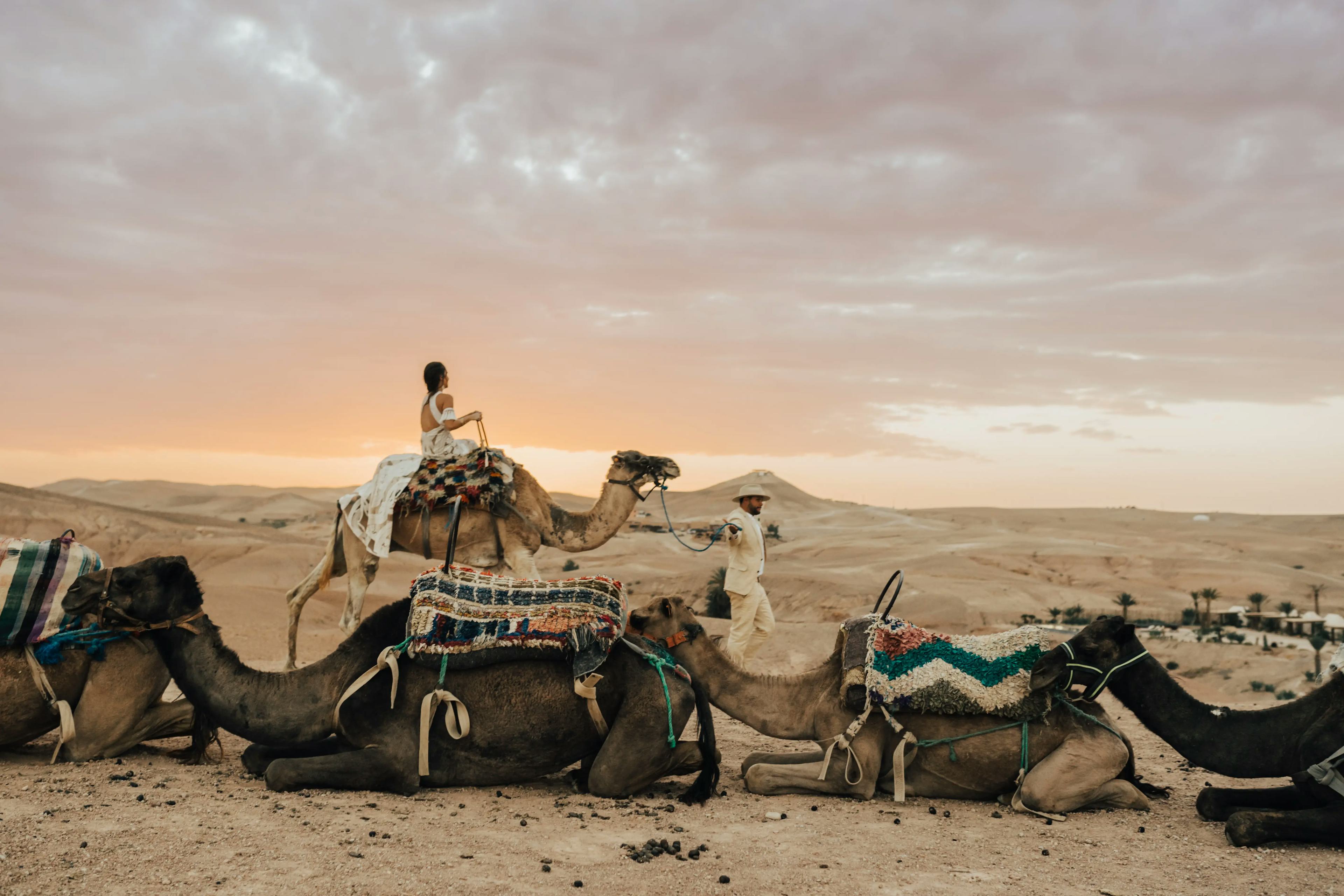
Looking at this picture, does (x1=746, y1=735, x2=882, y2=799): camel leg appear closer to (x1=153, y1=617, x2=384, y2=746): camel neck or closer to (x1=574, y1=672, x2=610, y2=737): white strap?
(x1=574, y1=672, x2=610, y2=737): white strap

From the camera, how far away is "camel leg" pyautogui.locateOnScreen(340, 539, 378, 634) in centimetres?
1039

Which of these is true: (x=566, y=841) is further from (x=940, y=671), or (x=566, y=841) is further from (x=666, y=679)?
(x=940, y=671)

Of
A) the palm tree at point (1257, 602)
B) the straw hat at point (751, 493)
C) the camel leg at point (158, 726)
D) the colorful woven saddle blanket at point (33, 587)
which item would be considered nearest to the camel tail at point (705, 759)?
the camel leg at point (158, 726)

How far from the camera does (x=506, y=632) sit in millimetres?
6855

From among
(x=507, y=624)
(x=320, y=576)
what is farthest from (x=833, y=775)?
(x=320, y=576)

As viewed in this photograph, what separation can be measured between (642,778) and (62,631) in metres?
4.25

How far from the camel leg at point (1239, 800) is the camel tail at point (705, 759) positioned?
11.0 ft

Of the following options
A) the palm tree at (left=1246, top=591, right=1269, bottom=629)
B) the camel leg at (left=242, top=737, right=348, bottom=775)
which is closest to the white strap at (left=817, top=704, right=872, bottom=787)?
the camel leg at (left=242, top=737, right=348, bottom=775)

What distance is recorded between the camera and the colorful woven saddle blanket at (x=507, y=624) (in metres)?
→ 6.77

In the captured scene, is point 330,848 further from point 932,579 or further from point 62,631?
point 932,579

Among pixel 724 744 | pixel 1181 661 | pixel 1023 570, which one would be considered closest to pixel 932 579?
pixel 1023 570

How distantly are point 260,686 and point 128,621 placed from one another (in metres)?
1.07

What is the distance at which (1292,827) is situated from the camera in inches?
245

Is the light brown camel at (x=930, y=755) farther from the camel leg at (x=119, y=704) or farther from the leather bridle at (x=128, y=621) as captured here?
the camel leg at (x=119, y=704)
